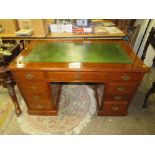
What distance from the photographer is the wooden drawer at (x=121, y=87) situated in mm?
1327

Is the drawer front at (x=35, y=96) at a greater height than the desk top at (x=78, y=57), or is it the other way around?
the desk top at (x=78, y=57)

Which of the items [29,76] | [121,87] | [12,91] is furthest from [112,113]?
[12,91]

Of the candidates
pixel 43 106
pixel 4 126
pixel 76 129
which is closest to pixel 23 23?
pixel 43 106

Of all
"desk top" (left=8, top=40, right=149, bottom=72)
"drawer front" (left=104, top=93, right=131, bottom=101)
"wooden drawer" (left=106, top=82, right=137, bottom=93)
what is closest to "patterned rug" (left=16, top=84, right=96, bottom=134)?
"drawer front" (left=104, top=93, right=131, bottom=101)

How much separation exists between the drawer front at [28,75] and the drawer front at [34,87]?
0.07m

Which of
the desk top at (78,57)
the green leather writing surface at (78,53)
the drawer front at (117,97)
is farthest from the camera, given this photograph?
the drawer front at (117,97)

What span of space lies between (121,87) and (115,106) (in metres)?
0.32

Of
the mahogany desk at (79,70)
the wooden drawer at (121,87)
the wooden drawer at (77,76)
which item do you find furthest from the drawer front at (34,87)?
the wooden drawer at (121,87)

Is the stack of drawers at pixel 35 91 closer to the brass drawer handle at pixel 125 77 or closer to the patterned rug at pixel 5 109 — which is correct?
the patterned rug at pixel 5 109

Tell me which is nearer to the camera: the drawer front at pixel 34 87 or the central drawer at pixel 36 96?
the drawer front at pixel 34 87
